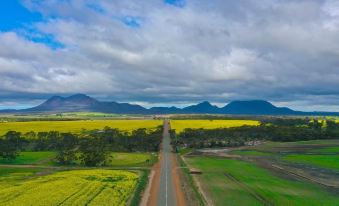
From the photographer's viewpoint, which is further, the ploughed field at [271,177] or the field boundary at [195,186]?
the ploughed field at [271,177]

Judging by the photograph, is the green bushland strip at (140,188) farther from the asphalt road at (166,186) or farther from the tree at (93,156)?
the tree at (93,156)

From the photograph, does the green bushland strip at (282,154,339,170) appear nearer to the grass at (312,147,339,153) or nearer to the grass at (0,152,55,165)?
the grass at (312,147,339,153)

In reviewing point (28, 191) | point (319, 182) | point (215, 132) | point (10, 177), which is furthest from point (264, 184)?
point (215, 132)

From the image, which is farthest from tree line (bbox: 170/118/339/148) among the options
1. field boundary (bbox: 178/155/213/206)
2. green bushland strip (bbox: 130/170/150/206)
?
green bushland strip (bbox: 130/170/150/206)

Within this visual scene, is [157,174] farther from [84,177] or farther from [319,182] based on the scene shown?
[319,182]

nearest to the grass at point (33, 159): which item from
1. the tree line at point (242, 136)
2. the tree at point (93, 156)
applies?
the tree at point (93, 156)

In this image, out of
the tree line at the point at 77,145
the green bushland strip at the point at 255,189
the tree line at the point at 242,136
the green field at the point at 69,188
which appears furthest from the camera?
the tree line at the point at 242,136
